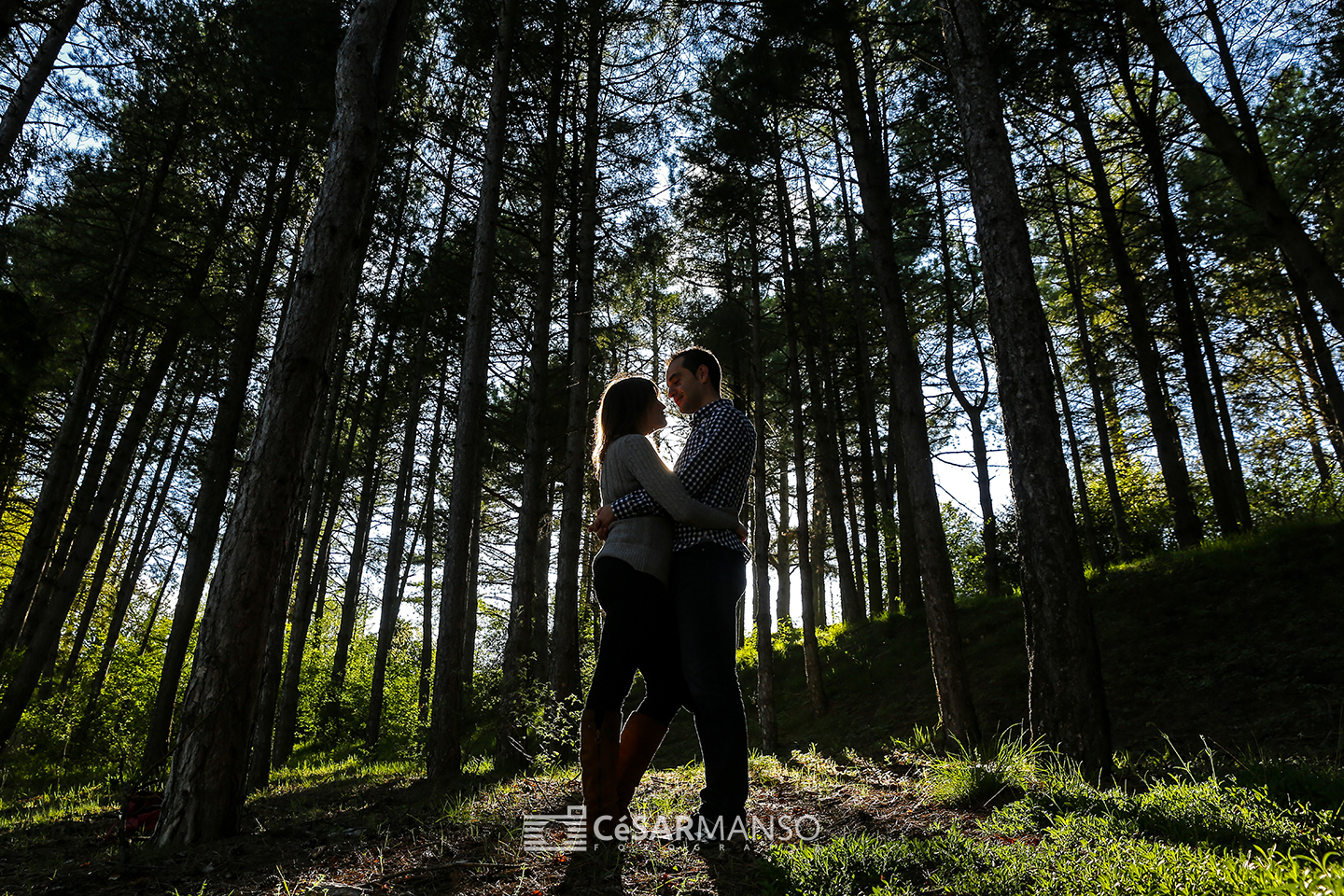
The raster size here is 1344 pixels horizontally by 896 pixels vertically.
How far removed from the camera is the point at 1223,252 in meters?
12.5

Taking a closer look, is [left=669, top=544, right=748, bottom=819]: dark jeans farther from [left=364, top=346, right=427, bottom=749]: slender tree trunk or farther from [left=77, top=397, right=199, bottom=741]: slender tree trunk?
[left=77, top=397, right=199, bottom=741]: slender tree trunk

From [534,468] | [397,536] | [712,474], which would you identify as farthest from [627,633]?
[397,536]

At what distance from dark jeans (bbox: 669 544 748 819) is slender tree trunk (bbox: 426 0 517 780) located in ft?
15.7

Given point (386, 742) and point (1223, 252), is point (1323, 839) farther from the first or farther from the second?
point (386, 742)

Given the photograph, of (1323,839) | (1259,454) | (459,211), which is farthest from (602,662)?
(1259,454)

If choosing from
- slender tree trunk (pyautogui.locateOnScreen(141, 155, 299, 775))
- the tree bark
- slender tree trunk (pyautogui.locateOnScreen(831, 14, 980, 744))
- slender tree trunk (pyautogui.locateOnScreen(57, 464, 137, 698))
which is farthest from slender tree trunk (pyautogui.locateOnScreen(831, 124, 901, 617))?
slender tree trunk (pyautogui.locateOnScreen(57, 464, 137, 698))

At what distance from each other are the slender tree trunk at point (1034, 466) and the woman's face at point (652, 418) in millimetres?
2779

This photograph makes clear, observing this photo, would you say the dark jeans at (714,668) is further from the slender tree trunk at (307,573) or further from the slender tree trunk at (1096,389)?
the slender tree trunk at (1096,389)

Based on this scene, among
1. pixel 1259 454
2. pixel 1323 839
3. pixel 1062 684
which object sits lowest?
pixel 1323 839

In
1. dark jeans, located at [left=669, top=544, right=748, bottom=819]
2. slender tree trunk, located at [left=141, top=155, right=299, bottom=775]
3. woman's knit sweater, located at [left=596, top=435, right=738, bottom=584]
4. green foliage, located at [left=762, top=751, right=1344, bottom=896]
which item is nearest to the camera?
green foliage, located at [left=762, top=751, right=1344, bottom=896]

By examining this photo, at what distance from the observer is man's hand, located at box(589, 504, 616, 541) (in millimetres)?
2592

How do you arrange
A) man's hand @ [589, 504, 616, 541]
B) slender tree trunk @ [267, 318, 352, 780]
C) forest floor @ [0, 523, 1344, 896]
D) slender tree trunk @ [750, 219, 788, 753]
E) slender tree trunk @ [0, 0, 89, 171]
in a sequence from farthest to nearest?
slender tree trunk @ [267, 318, 352, 780], slender tree trunk @ [750, 219, 788, 753], slender tree trunk @ [0, 0, 89, 171], man's hand @ [589, 504, 616, 541], forest floor @ [0, 523, 1344, 896]

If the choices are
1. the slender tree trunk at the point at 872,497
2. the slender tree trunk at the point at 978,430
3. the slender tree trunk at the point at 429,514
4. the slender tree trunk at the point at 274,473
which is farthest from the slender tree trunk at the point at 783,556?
the slender tree trunk at the point at 274,473

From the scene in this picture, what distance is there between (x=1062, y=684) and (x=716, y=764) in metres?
2.75
